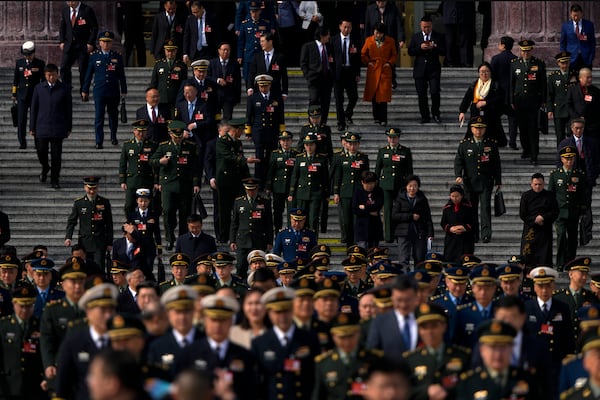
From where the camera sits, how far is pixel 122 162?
28.1m

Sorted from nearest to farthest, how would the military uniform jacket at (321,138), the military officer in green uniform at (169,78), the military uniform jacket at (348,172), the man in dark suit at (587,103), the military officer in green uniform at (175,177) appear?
the military officer in green uniform at (175,177), the military uniform jacket at (348,172), the military uniform jacket at (321,138), the man in dark suit at (587,103), the military officer in green uniform at (169,78)

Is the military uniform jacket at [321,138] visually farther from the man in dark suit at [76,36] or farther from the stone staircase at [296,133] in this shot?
the man in dark suit at [76,36]

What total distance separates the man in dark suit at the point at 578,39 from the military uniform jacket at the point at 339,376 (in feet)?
56.6

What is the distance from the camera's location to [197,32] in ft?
105

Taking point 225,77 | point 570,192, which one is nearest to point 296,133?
point 225,77

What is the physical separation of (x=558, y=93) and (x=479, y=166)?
2.95 meters

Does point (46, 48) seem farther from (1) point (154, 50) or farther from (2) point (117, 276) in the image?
(2) point (117, 276)

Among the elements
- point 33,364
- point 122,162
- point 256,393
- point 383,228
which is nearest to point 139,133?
point 122,162

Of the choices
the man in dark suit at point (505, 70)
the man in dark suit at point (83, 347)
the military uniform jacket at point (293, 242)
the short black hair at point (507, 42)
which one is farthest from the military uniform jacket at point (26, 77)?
the man in dark suit at point (83, 347)

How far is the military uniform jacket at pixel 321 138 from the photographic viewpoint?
1119 inches

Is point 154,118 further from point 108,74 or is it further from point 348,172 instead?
point 348,172

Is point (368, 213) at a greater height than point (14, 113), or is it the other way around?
point (14, 113)

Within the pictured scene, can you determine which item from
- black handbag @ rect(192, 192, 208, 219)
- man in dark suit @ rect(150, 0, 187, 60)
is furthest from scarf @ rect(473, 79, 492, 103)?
man in dark suit @ rect(150, 0, 187, 60)

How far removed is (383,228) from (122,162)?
4.05m
